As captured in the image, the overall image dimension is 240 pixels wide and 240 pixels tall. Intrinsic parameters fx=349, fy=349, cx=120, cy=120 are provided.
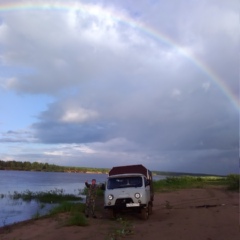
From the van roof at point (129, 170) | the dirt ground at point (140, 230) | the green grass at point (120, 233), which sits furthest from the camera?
the van roof at point (129, 170)

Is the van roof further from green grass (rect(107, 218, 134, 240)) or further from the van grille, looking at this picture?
green grass (rect(107, 218, 134, 240))

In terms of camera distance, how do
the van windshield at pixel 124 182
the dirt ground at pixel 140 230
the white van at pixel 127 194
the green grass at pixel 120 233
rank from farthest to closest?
the van windshield at pixel 124 182 < the white van at pixel 127 194 < the dirt ground at pixel 140 230 < the green grass at pixel 120 233

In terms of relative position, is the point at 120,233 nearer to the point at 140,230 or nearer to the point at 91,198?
the point at 140,230

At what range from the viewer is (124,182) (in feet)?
51.5

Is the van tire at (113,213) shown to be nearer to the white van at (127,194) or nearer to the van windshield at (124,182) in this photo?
the white van at (127,194)

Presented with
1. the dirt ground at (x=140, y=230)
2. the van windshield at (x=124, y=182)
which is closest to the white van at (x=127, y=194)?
the van windshield at (x=124, y=182)

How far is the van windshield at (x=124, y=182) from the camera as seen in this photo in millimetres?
15516

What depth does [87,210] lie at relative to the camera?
16047mm

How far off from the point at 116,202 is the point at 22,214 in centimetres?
1201

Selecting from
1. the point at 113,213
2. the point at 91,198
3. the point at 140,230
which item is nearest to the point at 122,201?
the point at 113,213

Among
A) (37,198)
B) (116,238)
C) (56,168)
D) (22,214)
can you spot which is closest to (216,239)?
(116,238)

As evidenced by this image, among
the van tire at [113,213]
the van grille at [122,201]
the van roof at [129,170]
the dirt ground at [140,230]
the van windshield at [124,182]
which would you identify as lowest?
the dirt ground at [140,230]

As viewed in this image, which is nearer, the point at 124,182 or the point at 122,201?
the point at 122,201

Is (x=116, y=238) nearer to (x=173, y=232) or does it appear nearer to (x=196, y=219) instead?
(x=173, y=232)
